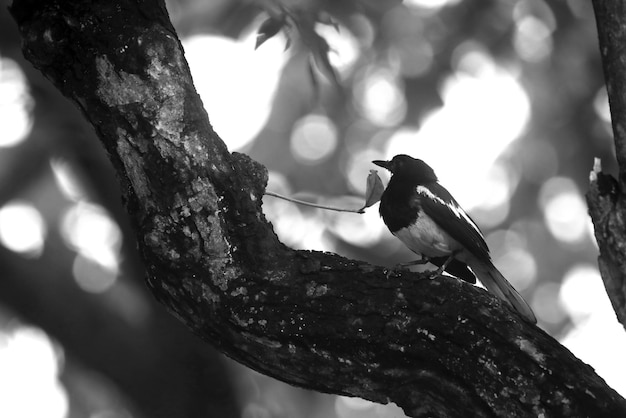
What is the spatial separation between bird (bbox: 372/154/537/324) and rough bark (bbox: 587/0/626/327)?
5.38 feet

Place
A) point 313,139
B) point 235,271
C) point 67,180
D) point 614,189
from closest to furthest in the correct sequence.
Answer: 1. point 614,189
2. point 235,271
3. point 67,180
4. point 313,139

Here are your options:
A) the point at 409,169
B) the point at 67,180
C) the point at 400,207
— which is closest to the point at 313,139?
the point at 67,180

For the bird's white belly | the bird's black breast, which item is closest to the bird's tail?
the bird's white belly

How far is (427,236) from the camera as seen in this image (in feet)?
13.4

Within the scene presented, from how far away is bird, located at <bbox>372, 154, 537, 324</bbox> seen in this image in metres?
4.07

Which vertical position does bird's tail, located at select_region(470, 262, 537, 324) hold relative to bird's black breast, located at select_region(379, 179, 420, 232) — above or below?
below

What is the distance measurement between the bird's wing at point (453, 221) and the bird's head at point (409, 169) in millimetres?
251

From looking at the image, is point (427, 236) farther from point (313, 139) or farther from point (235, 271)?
point (313, 139)

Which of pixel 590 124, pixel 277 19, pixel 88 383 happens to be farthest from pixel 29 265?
pixel 590 124

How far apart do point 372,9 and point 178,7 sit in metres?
1.56

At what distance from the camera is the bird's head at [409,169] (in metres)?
4.55

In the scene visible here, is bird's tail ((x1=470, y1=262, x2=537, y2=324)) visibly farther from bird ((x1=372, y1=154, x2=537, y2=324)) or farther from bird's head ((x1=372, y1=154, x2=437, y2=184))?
bird's head ((x1=372, y1=154, x2=437, y2=184))

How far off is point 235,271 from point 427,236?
1.72 metres

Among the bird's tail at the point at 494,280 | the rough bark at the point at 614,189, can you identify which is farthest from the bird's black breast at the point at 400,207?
the rough bark at the point at 614,189
